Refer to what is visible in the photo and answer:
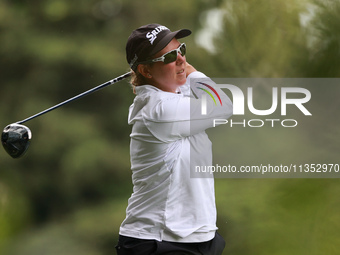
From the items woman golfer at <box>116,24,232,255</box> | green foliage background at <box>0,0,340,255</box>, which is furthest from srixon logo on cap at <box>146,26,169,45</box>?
green foliage background at <box>0,0,340,255</box>

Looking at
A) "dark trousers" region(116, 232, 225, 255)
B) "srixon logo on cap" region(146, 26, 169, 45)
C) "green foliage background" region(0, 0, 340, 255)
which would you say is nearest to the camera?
"dark trousers" region(116, 232, 225, 255)

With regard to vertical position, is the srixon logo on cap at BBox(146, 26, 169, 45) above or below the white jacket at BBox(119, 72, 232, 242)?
above

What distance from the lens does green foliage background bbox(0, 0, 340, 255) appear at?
491 cm

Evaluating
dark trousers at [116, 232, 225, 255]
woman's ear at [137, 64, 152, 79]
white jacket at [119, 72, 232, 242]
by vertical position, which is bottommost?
dark trousers at [116, 232, 225, 255]

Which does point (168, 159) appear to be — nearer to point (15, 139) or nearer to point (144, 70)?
point (144, 70)

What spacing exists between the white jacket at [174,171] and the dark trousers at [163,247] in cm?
2

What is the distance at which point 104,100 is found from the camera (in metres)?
5.98

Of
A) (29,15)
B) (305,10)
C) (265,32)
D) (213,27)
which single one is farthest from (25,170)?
(305,10)

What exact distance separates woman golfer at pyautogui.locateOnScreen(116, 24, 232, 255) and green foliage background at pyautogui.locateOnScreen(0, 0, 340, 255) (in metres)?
2.95

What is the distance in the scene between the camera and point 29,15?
6230 mm

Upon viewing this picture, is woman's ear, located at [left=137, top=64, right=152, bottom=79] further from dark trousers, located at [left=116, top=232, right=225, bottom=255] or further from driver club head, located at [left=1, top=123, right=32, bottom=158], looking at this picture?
driver club head, located at [left=1, top=123, right=32, bottom=158]

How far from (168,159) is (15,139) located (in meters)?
0.78

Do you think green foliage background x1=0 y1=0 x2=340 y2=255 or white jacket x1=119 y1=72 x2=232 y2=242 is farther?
green foliage background x1=0 y1=0 x2=340 y2=255

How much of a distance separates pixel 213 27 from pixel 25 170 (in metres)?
2.16
